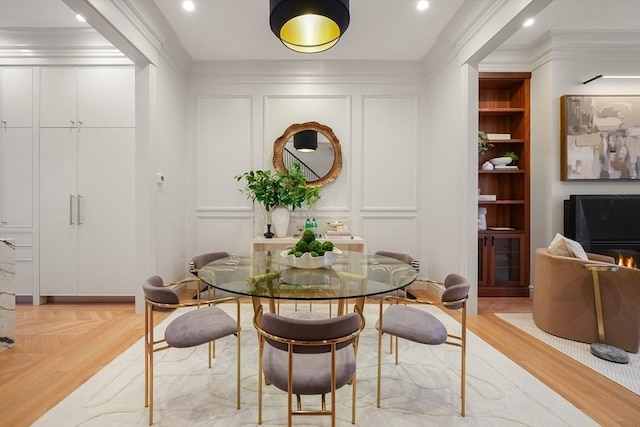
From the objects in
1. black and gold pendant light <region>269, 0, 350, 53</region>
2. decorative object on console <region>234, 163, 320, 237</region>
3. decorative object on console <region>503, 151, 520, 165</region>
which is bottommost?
decorative object on console <region>234, 163, 320, 237</region>

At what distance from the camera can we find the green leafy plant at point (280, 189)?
13.4ft

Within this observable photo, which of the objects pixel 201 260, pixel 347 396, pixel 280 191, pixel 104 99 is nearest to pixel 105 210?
pixel 104 99

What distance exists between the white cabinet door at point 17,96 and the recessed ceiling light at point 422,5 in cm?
434

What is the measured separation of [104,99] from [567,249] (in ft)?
16.8

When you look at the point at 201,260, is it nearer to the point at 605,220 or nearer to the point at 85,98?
the point at 85,98

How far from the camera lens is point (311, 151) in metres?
4.38

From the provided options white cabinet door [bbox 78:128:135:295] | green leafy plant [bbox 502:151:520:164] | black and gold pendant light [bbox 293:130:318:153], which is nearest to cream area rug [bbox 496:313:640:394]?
green leafy plant [bbox 502:151:520:164]

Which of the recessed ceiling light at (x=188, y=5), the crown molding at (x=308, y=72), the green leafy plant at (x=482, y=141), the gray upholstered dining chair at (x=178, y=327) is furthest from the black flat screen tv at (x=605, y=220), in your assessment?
the recessed ceiling light at (x=188, y=5)

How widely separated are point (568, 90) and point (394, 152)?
86.0 inches

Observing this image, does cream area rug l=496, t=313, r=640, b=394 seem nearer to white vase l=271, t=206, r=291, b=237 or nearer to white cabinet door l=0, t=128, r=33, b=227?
white vase l=271, t=206, r=291, b=237

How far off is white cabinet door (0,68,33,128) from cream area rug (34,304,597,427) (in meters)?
3.10

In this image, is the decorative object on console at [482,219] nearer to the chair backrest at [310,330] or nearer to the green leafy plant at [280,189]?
the green leafy plant at [280,189]

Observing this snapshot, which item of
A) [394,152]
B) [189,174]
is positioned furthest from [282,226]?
[394,152]

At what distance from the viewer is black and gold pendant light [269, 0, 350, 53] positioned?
1.77 m
